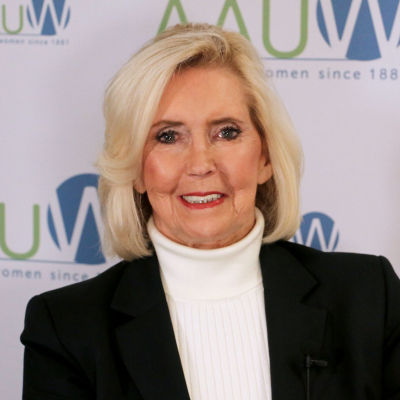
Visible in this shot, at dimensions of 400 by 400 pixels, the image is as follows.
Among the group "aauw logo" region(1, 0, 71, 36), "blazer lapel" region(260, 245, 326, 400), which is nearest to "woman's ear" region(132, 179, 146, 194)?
"blazer lapel" region(260, 245, 326, 400)

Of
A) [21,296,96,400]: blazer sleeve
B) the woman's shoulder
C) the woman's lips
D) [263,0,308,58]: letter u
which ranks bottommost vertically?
[21,296,96,400]: blazer sleeve

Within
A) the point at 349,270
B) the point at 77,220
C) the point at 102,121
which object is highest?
the point at 102,121

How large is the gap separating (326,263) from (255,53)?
0.65 meters

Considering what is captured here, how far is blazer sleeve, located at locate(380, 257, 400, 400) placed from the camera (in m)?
1.66

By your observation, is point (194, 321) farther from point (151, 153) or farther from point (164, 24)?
point (164, 24)

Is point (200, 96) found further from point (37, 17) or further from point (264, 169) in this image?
point (37, 17)

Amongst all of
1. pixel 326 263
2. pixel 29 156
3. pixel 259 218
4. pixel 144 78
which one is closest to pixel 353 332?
pixel 326 263

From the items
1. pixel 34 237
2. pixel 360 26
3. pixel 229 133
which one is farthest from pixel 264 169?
pixel 34 237

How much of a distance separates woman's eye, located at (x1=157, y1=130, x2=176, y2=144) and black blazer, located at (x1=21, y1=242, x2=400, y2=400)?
1.21 ft

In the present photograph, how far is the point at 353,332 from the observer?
5.49 feet

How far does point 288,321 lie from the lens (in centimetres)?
169

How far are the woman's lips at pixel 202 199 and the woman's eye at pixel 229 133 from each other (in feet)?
0.52

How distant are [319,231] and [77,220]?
36.1 inches

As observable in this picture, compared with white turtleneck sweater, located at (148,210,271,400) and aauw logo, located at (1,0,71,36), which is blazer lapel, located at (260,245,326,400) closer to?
white turtleneck sweater, located at (148,210,271,400)
